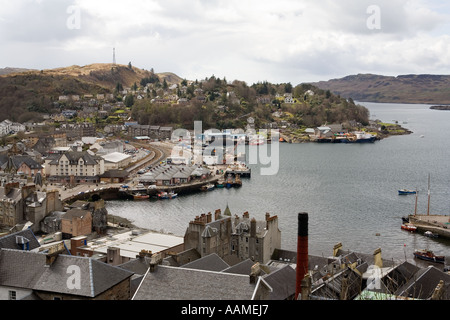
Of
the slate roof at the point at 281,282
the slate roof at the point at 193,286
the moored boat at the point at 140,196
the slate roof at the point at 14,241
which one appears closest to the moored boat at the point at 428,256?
the slate roof at the point at 281,282

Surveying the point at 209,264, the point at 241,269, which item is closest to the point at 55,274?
the point at 209,264

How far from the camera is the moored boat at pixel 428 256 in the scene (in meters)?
22.7

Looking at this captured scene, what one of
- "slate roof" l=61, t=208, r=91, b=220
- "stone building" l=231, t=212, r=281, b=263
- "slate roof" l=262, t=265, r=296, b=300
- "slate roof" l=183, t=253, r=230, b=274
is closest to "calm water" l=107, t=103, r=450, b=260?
"stone building" l=231, t=212, r=281, b=263

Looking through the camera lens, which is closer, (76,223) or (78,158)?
(76,223)

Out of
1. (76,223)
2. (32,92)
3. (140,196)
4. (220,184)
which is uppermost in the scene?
(32,92)

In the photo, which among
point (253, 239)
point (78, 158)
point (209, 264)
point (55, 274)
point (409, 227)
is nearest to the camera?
point (55, 274)

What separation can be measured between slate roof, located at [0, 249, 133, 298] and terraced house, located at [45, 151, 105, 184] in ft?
108

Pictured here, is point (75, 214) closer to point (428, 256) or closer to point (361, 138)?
point (428, 256)

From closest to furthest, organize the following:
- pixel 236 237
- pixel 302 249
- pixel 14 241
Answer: pixel 302 249 → pixel 14 241 → pixel 236 237

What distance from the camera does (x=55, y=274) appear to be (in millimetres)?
10992

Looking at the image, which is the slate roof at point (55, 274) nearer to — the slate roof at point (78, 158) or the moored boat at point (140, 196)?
the moored boat at point (140, 196)

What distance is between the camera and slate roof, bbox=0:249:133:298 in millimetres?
10695

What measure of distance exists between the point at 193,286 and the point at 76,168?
119 feet
